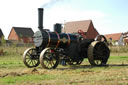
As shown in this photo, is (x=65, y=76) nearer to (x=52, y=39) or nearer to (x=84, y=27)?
(x=52, y=39)

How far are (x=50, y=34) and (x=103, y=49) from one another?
3.42m

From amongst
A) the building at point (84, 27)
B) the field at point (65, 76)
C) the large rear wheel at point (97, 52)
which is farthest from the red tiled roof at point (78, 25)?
the field at point (65, 76)

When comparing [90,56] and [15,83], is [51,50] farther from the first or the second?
[15,83]

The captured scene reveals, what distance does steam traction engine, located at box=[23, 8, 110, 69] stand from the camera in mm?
10977

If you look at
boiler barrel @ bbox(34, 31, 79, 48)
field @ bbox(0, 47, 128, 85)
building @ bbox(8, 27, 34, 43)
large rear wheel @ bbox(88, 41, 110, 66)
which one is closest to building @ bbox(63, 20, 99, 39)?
building @ bbox(8, 27, 34, 43)

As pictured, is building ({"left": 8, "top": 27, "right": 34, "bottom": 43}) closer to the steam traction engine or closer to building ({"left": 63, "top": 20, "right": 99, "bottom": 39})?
building ({"left": 63, "top": 20, "right": 99, "bottom": 39})

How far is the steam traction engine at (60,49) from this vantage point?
10977mm

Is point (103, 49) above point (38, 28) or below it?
below

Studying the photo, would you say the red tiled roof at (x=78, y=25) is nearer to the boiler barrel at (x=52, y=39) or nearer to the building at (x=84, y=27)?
the building at (x=84, y=27)

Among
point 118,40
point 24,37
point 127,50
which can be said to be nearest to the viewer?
point 127,50

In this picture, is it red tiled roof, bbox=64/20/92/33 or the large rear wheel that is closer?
the large rear wheel

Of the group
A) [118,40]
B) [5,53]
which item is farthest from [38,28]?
[118,40]

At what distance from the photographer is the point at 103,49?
12906 millimetres

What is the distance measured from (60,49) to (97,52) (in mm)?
2159
